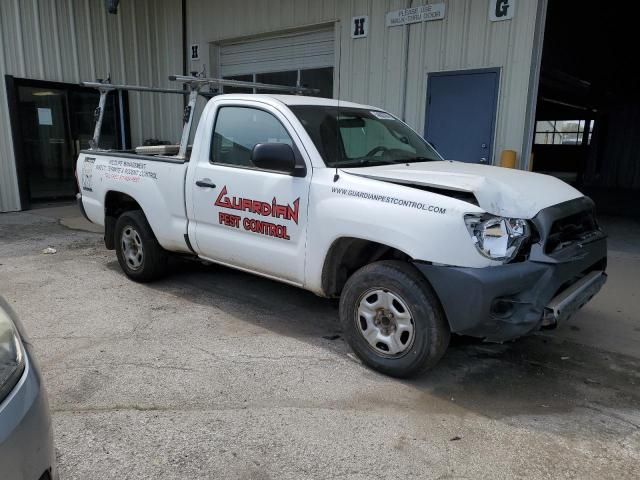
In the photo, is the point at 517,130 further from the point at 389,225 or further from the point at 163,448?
the point at 163,448

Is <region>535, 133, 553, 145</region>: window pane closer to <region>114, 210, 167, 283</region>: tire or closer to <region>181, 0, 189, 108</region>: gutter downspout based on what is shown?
<region>181, 0, 189, 108</region>: gutter downspout

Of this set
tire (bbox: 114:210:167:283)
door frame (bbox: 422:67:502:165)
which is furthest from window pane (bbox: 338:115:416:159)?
door frame (bbox: 422:67:502:165)

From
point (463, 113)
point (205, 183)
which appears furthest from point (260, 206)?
point (463, 113)

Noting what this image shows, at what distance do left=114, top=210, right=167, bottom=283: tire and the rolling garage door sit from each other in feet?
19.5

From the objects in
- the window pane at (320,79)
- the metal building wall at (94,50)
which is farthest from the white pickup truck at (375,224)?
the metal building wall at (94,50)

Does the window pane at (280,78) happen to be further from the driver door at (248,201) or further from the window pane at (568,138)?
the window pane at (568,138)

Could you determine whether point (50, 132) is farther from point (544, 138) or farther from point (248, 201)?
point (544, 138)

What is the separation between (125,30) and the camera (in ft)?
40.6

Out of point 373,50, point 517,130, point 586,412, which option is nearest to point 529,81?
point 517,130

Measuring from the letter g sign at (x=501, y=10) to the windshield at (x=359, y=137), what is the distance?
12.7 feet

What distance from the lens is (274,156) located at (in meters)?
3.87

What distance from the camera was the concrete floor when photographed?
9.05 feet

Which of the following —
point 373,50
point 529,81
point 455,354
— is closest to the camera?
point 455,354

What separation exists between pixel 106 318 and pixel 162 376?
4.75 ft
